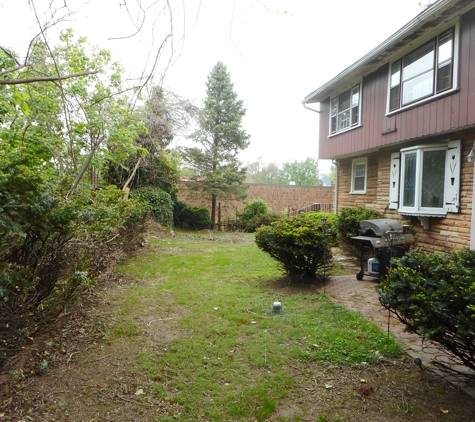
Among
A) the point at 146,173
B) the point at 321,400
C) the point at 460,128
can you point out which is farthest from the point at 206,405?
the point at 146,173

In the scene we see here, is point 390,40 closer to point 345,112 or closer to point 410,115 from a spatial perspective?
point 410,115

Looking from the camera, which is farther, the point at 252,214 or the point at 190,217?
A: the point at 252,214

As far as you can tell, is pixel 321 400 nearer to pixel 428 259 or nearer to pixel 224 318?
pixel 428 259

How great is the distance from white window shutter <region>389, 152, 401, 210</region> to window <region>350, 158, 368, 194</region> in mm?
1975

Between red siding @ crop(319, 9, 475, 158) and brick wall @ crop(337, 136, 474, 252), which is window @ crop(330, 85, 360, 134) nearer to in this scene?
red siding @ crop(319, 9, 475, 158)

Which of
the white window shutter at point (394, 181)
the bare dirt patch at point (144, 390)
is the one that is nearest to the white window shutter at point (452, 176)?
the white window shutter at point (394, 181)

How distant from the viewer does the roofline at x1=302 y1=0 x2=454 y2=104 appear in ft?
21.8

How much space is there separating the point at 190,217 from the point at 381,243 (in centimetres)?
1163

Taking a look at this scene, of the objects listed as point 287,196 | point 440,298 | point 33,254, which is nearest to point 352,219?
point 440,298

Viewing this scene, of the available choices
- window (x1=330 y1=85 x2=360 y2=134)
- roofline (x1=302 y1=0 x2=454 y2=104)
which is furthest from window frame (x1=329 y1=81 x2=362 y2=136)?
roofline (x1=302 y1=0 x2=454 y2=104)

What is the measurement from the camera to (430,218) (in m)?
8.02

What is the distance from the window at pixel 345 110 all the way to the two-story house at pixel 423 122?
0.05 metres

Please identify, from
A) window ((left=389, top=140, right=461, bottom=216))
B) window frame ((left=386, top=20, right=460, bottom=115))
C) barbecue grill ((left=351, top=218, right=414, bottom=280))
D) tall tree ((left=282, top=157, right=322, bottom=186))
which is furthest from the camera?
tall tree ((left=282, top=157, right=322, bottom=186))

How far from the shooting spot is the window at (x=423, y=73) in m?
7.22
